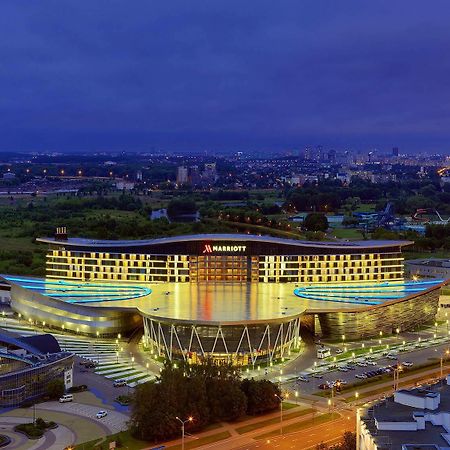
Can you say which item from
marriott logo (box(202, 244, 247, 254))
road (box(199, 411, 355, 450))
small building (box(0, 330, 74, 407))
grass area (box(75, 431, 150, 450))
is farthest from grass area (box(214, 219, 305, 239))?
grass area (box(75, 431, 150, 450))

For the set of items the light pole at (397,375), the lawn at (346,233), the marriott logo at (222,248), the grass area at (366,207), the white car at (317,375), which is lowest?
the white car at (317,375)

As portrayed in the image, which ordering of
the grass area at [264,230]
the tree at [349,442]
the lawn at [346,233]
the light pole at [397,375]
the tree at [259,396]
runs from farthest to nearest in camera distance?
1. the lawn at [346,233]
2. the grass area at [264,230]
3. the light pole at [397,375]
4. the tree at [259,396]
5. the tree at [349,442]

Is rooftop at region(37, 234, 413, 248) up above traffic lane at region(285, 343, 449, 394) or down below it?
above

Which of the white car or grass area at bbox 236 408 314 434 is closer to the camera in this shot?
grass area at bbox 236 408 314 434

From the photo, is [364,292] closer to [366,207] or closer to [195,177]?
[366,207]

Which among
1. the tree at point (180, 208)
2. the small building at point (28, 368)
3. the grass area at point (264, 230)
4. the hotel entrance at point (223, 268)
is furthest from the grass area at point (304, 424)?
the tree at point (180, 208)

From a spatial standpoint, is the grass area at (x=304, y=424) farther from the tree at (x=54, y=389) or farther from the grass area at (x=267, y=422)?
the tree at (x=54, y=389)

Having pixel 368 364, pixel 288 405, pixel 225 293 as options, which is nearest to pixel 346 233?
pixel 225 293

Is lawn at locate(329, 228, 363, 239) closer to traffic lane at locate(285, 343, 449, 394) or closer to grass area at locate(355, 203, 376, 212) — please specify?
grass area at locate(355, 203, 376, 212)
